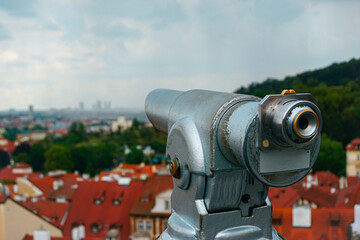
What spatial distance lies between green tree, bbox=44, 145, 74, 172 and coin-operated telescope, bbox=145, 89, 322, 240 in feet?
102

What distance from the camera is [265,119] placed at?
3.01ft

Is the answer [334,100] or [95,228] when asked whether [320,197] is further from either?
[334,100]

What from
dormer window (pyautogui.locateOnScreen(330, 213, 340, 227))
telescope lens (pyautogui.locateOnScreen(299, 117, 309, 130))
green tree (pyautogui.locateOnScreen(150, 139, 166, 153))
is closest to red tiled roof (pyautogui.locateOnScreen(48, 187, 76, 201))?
dormer window (pyautogui.locateOnScreen(330, 213, 340, 227))

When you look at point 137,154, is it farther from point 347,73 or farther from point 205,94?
point 205,94

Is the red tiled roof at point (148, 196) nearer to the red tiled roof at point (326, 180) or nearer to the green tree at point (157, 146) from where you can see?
the red tiled roof at point (326, 180)

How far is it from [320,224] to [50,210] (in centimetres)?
726

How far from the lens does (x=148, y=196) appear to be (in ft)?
38.2

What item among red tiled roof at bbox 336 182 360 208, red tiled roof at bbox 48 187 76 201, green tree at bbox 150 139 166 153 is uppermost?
red tiled roof at bbox 336 182 360 208

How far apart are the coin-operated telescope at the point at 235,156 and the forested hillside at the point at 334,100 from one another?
601 inches

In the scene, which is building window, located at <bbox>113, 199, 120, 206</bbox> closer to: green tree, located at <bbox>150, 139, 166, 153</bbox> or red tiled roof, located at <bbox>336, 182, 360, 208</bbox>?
red tiled roof, located at <bbox>336, 182, 360, 208</bbox>

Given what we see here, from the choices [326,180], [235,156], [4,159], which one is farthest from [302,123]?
[4,159]

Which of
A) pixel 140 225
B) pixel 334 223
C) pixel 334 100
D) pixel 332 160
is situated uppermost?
pixel 334 100

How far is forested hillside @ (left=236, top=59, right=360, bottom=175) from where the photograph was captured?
20094 millimetres

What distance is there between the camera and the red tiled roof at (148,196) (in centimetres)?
1145
